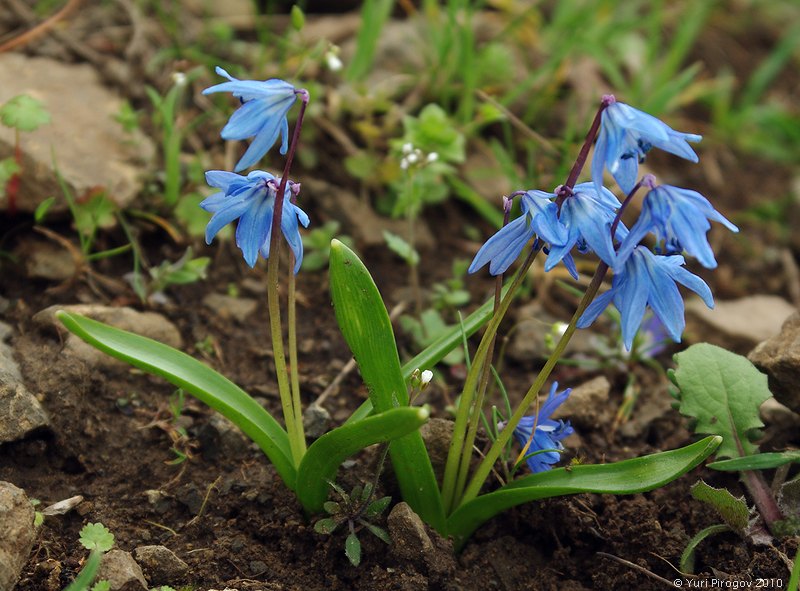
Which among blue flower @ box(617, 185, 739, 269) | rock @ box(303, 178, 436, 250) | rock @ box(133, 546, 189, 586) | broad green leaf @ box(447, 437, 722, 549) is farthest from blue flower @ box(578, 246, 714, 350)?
rock @ box(303, 178, 436, 250)

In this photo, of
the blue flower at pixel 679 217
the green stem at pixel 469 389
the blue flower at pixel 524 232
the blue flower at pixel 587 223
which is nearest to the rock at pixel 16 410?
the green stem at pixel 469 389

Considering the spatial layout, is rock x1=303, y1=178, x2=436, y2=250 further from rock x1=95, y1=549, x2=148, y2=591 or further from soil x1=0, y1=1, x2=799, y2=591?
rock x1=95, y1=549, x2=148, y2=591

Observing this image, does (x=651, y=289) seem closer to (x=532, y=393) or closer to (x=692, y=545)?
(x=532, y=393)

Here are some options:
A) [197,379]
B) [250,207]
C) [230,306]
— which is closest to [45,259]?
[230,306]

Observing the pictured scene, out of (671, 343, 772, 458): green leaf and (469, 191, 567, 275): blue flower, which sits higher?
(469, 191, 567, 275): blue flower

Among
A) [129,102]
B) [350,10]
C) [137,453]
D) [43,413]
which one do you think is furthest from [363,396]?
[350,10]

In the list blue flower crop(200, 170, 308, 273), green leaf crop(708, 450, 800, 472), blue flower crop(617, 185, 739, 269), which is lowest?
green leaf crop(708, 450, 800, 472)

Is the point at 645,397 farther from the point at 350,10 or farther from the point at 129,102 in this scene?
the point at 350,10
